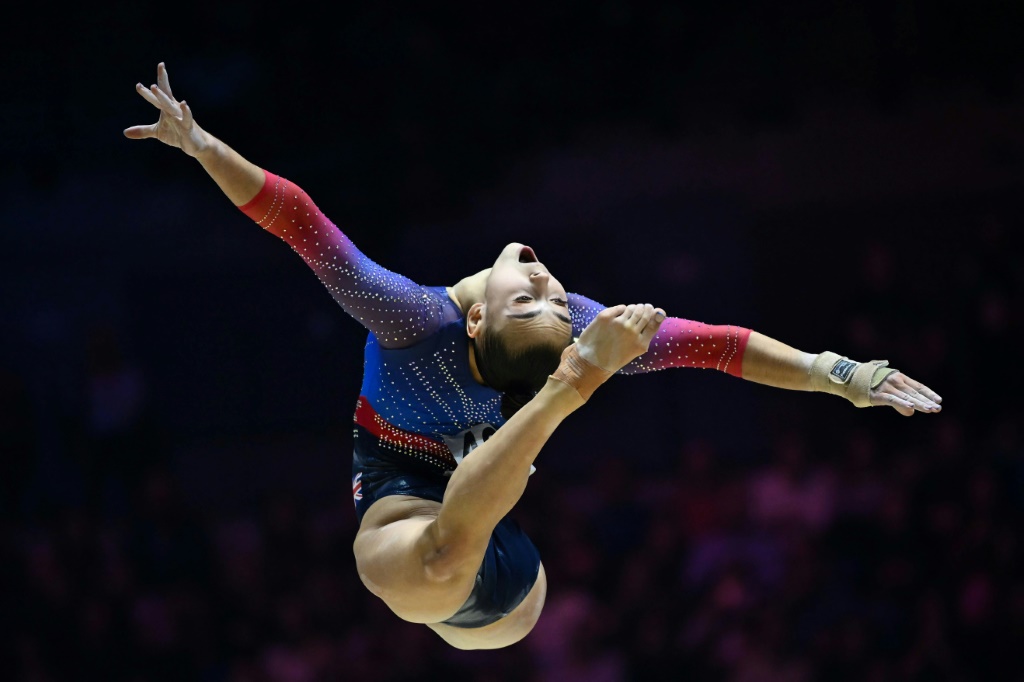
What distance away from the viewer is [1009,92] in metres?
5.15

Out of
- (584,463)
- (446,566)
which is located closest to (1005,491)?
(584,463)

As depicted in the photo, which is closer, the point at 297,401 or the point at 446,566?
the point at 446,566

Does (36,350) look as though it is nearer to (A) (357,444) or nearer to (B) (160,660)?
(B) (160,660)

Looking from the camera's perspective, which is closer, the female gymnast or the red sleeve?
the female gymnast

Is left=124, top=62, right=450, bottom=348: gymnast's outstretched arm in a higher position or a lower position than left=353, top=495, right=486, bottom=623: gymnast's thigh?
higher

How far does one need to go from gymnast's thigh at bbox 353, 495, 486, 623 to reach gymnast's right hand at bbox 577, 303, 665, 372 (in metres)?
0.49

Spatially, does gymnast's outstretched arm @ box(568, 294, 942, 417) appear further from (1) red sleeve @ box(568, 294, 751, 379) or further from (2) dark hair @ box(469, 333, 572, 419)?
(2) dark hair @ box(469, 333, 572, 419)

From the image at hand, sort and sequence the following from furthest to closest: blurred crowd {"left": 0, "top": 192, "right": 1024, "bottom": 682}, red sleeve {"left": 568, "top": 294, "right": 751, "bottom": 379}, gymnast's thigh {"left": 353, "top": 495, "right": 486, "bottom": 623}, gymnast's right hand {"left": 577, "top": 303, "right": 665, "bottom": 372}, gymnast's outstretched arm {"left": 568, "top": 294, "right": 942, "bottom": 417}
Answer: blurred crowd {"left": 0, "top": 192, "right": 1024, "bottom": 682} → red sleeve {"left": 568, "top": 294, "right": 751, "bottom": 379} → gymnast's outstretched arm {"left": 568, "top": 294, "right": 942, "bottom": 417} → gymnast's thigh {"left": 353, "top": 495, "right": 486, "bottom": 623} → gymnast's right hand {"left": 577, "top": 303, "right": 665, "bottom": 372}

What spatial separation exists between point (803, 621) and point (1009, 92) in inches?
97.5

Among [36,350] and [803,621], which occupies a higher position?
[36,350]

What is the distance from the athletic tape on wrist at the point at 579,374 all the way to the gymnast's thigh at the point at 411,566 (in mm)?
432

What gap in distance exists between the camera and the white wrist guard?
2684 mm

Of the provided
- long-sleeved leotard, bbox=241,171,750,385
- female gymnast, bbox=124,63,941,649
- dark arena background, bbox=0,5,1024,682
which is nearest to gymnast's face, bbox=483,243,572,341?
female gymnast, bbox=124,63,941,649

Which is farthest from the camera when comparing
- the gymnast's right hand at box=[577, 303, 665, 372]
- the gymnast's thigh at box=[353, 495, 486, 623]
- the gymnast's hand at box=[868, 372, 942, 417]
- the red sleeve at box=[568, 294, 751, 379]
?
the red sleeve at box=[568, 294, 751, 379]
